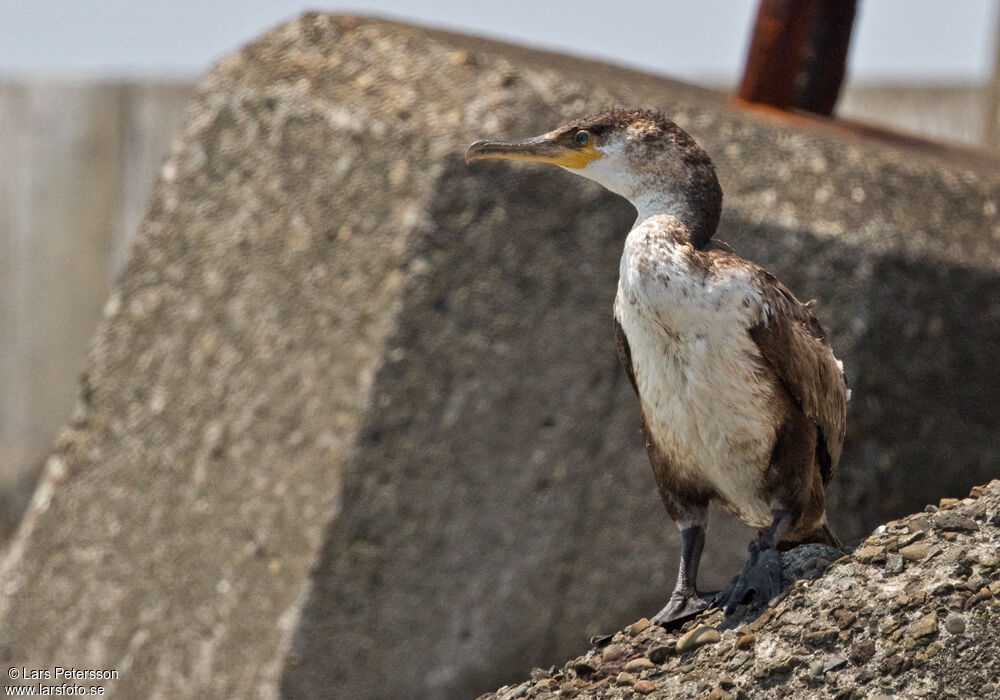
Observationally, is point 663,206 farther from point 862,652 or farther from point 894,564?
point 862,652

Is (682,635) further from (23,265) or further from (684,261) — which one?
(23,265)

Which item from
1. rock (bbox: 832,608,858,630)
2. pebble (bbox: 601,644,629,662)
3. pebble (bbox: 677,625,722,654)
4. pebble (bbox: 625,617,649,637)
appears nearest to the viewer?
rock (bbox: 832,608,858,630)

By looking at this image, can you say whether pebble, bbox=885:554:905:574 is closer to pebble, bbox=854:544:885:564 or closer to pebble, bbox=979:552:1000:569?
pebble, bbox=854:544:885:564

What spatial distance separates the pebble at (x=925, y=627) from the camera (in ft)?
11.7

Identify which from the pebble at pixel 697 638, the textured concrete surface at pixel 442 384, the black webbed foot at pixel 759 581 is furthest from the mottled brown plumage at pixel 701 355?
the textured concrete surface at pixel 442 384

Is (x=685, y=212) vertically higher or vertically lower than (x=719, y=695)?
higher

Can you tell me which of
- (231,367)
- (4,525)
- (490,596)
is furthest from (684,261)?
(4,525)

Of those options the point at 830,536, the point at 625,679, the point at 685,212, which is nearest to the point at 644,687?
the point at 625,679

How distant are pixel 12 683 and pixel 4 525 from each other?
4.76 meters

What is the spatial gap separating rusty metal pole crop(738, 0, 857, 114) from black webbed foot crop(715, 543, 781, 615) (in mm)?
3217

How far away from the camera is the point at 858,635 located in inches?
143

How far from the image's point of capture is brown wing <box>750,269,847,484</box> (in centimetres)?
383

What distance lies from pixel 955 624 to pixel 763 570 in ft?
1.80

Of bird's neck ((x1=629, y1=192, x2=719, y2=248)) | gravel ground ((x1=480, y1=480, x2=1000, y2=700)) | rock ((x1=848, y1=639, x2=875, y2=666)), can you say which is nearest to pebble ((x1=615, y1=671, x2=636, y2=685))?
gravel ground ((x1=480, y1=480, x2=1000, y2=700))
